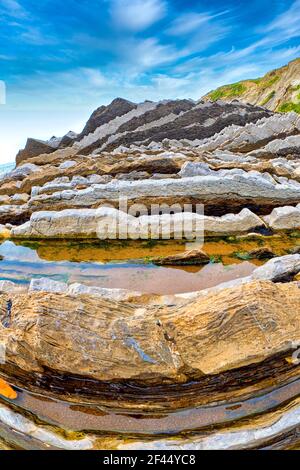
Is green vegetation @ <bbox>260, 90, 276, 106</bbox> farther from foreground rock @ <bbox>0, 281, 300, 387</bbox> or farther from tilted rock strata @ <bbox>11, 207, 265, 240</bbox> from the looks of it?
foreground rock @ <bbox>0, 281, 300, 387</bbox>

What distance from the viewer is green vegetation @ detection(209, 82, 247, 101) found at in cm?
7833

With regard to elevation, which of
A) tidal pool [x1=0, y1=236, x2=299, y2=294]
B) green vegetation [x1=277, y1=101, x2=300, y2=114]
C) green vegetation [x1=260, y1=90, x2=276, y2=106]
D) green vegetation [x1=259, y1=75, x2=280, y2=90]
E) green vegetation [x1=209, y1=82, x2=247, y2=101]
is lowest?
tidal pool [x1=0, y1=236, x2=299, y2=294]

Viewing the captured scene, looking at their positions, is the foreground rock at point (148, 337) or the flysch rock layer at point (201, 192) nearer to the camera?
the foreground rock at point (148, 337)

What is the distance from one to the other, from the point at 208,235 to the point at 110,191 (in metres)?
4.28

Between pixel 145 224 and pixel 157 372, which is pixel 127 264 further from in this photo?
pixel 157 372

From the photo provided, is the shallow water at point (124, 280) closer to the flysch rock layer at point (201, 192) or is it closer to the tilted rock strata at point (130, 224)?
the tilted rock strata at point (130, 224)

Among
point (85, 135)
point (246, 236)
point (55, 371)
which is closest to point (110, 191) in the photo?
point (246, 236)

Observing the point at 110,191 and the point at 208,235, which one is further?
the point at 110,191

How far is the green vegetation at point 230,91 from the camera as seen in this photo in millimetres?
78331

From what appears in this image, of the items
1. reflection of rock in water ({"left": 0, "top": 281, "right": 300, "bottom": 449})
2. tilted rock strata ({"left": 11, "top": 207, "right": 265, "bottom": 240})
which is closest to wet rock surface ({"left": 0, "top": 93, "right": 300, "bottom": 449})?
reflection of rock in water ({"left": 0, "top": 281, "right": 300, "bottom": 449})

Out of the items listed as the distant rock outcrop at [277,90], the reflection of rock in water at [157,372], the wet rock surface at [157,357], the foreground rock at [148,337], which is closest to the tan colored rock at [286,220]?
the wet rock surface at [157,357]

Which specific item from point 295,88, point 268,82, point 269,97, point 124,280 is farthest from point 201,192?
point 268,82

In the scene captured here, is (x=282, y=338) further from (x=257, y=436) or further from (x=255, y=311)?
(x=257, y=436)

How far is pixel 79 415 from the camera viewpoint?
5.43 meters
